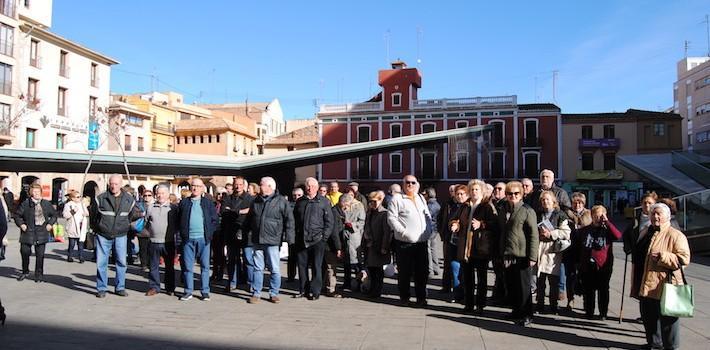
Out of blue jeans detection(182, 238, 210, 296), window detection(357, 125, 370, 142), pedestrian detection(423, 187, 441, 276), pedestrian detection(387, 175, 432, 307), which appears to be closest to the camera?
pedestrian detection(387, 175, 432, 307)

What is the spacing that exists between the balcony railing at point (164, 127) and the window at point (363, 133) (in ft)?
76.2

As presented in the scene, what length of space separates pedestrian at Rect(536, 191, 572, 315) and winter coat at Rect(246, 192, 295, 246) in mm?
3308

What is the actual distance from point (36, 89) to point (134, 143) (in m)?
12.7

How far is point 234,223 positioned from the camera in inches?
326

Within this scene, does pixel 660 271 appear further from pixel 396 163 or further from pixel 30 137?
pixel 30 137

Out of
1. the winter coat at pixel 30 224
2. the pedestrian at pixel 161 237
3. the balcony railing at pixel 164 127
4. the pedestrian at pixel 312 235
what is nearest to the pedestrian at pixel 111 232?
the pedestrian at pixel 161 237

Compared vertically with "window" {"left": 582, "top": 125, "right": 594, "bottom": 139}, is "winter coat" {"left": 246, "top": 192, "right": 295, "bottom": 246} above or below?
below

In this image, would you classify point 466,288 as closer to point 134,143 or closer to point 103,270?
point 103,270

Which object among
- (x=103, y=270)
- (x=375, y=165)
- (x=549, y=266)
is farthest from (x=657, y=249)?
(x=375, y=165)

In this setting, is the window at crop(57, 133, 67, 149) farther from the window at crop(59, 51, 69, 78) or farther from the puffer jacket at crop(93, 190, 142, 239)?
the puffer jacket at crop(93, 190, 142, 239)

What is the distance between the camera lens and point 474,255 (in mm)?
6469

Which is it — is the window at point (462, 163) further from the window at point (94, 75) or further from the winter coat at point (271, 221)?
the winter coat at point (271, 221)

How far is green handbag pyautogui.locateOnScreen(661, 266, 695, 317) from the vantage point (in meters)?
4.68

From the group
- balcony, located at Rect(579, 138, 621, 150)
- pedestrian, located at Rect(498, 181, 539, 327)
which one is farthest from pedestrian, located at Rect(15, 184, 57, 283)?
balcony, located at Rect(579, 138, 621, 150)
